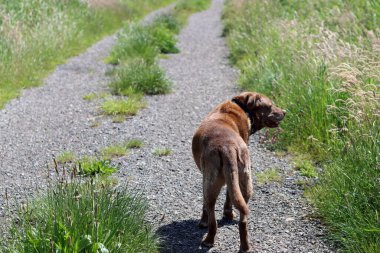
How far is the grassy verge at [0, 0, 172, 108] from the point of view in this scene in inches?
439

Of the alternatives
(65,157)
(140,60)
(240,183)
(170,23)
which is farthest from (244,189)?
(170,23)

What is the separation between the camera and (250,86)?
10078 millimetres

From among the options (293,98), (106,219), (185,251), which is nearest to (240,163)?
(185,251)

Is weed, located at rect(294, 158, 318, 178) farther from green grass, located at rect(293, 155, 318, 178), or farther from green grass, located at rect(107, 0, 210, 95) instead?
green grass, located at rect(107, 0, 210, 95)

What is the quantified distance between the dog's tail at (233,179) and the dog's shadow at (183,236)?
67cm

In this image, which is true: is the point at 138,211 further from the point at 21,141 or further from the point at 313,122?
the point at 21,141

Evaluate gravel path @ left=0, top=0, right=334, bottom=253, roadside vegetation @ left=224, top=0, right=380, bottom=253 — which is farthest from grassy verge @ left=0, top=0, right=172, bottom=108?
roadside vegetation @ left=224, top=0, right=380, bottom=253

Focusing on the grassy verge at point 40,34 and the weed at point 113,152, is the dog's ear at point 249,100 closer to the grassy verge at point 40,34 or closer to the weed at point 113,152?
the weed at point 113,152

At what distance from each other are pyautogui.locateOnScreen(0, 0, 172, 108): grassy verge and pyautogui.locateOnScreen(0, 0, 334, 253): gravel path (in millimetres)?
471

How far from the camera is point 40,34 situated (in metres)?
13.2

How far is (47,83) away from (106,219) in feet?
26.6

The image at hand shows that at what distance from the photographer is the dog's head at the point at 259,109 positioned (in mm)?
5531

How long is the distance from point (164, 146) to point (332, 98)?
7.81ft

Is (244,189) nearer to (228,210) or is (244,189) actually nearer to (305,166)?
(228,210)
